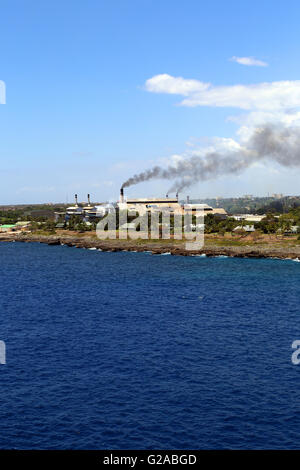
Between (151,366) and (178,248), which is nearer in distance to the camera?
(151,366)

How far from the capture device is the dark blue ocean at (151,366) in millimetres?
35594

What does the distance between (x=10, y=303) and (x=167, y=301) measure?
2716cm

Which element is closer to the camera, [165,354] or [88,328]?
[165,354]

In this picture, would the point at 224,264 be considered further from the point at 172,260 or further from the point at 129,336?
the point at 129,336

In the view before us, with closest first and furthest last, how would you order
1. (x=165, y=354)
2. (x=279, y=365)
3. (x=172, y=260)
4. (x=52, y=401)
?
(x=52, y=401) → (x=279, y=365) → (x=165, y=354) → (x=172, y=260)

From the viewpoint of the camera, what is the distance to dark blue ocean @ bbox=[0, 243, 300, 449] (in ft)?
117

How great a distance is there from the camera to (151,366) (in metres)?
48.4

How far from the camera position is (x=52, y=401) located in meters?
40.6

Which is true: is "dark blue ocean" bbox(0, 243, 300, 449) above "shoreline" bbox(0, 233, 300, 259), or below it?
below

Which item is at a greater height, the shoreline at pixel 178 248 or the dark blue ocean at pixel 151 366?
the shoreline at pixel 178 248

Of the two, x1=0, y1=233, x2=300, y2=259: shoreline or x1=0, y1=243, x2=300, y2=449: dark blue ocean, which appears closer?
x1=0, y1=243, x2=300, y2=449: dark blue ocean

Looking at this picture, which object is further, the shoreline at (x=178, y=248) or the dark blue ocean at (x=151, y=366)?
the shoreline at (x=178, y=248)
